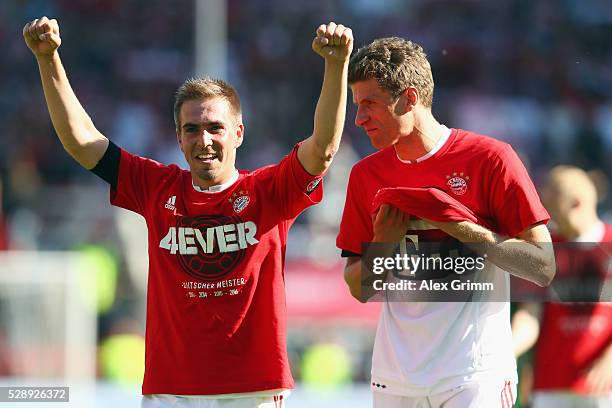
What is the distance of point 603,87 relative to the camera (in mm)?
15531

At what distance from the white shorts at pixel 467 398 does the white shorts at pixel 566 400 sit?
5.10 ft

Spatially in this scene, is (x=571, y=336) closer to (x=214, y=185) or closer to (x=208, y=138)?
(x=214, y=185)

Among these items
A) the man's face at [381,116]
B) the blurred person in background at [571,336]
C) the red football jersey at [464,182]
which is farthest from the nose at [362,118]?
the blurred person in background at [571,336]

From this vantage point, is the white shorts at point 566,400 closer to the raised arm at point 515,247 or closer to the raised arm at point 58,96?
the raised arm at point 515,247

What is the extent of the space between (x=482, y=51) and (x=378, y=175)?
41.6ft

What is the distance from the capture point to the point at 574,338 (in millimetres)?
5180

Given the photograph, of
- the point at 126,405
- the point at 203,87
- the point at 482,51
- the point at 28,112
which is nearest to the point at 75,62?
the point at 28,112

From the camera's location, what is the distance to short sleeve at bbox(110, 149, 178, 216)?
415 centimetres

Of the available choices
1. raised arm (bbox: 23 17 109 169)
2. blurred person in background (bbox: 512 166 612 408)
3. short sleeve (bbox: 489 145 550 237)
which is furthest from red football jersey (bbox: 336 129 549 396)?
blurred person in background (bbox: 512 166 612 408)

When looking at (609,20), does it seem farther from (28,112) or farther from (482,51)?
(28,112)

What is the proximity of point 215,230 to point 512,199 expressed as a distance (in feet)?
3.60

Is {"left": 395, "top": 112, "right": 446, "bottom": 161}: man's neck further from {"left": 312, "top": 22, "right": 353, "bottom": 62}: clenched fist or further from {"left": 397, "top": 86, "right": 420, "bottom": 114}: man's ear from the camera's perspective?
{"left": 312, "top": 22, "right": 353, "bottom": 62}: clenched fist

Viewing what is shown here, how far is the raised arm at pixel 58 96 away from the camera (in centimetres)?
400

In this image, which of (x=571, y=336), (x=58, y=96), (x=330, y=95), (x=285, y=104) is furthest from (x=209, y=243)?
(x=285, y=104)
